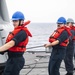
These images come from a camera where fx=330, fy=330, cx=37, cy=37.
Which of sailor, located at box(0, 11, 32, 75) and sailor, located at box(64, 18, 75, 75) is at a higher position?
sailor, located at box(0, 11, 32, 75)

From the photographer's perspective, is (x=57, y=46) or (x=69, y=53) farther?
(x=69, y=53)

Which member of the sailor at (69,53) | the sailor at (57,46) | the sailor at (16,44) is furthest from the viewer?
the sailor at (69,53)

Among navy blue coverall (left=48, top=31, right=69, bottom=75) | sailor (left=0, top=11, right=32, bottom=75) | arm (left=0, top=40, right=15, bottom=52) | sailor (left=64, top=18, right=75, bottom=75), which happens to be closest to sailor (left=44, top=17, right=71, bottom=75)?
navy blue coverall (left=48, top=31, right=69, bottom=75)

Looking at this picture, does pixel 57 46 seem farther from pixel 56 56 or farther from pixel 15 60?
pixel 15 60

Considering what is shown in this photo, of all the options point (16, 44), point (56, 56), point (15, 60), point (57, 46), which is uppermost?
point (16, 44)

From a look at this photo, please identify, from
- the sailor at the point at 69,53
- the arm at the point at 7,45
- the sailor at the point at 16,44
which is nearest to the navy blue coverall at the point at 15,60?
the sailor at the point at 16,44

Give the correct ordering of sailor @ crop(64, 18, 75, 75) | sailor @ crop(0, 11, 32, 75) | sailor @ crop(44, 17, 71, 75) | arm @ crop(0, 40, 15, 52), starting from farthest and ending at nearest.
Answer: sailor @ crop(64, 18, 75, 75) → sailor @ crop(44, 17, 71, 75) → sailor @ crop(0, 11, 32, 75) → arm @ crop(0, 40, 15, 52)

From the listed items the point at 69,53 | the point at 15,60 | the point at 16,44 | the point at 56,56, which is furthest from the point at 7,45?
the point at 69,53

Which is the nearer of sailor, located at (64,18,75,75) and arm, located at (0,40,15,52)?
arm, located at (0,40,15,52)

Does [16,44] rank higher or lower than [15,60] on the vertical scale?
higher

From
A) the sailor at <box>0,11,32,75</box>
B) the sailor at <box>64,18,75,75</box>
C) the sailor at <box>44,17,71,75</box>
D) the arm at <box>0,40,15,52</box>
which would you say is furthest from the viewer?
the sailor at <box>64,18,75,75</box>

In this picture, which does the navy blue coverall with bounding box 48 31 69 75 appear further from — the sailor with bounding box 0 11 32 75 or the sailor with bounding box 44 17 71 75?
the sailor with bounding box 0 11 32 75

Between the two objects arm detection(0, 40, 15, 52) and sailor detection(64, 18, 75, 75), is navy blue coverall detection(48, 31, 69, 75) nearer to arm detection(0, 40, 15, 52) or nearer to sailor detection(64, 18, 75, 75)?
sailor detection(64, 18, 75, 75)

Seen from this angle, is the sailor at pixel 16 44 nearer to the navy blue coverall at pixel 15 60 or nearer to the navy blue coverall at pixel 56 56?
the navy blue coverall at pixel 15 60
